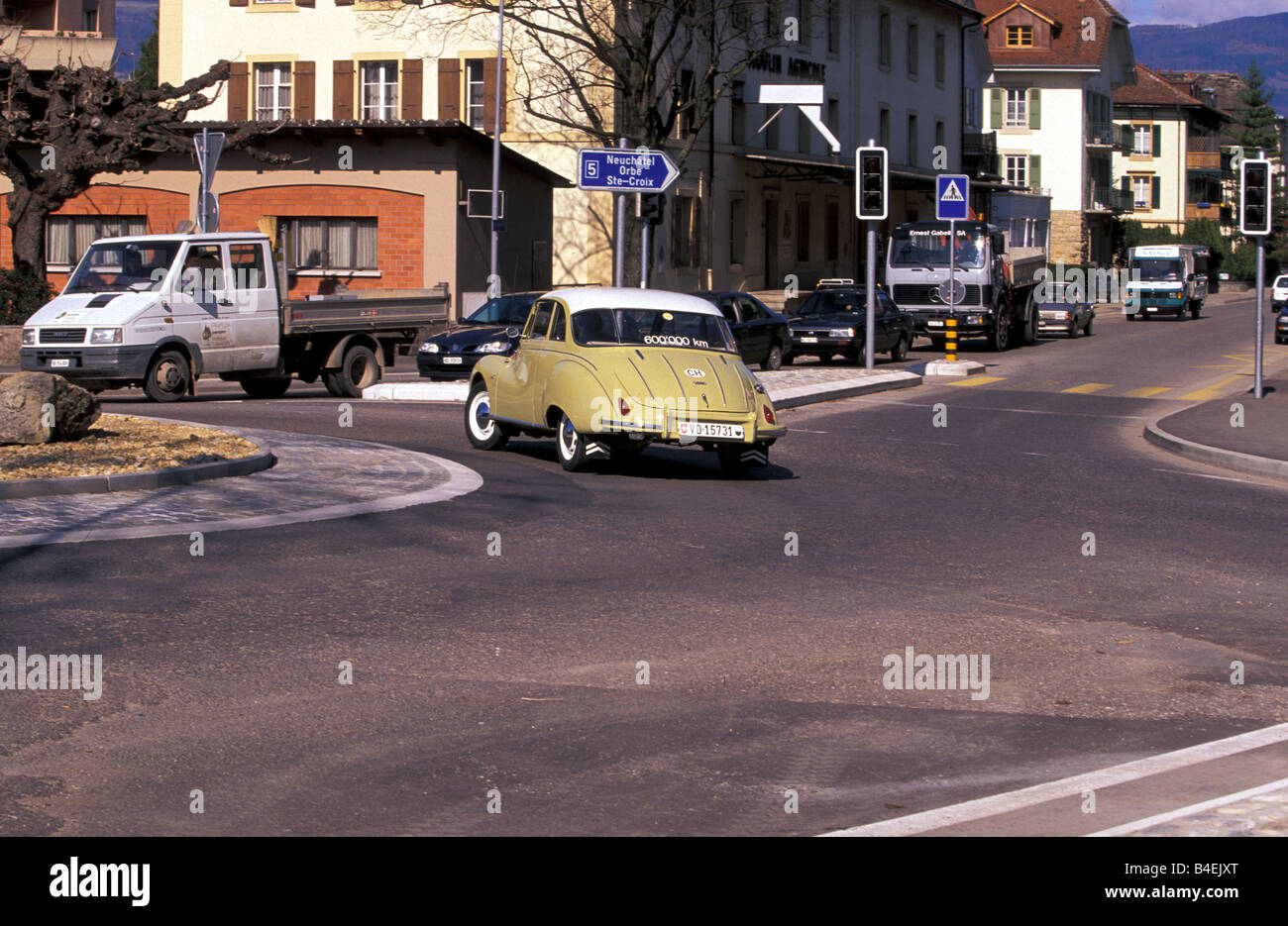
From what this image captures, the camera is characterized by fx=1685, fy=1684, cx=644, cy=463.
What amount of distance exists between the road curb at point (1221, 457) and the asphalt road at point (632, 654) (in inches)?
83.0

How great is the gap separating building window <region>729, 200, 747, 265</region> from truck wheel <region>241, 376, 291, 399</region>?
33.4 meters

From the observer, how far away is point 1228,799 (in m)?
5.87

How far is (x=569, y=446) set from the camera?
1536 cm

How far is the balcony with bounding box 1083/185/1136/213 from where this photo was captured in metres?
93.7

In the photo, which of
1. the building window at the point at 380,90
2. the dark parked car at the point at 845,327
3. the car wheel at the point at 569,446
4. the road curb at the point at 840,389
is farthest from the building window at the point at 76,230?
the car wheel at the point at 569,446

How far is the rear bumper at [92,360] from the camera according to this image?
20.7m

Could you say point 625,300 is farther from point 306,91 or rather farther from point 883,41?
point 883,41

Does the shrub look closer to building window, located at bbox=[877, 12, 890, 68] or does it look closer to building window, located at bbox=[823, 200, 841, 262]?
building window, located at bbox=[823, 200, 841, 262]

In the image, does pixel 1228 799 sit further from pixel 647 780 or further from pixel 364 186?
pixel 364 186

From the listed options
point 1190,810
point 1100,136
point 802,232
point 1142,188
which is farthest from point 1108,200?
point 1190,810

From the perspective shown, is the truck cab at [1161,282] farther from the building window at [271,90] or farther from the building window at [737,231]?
the building window at [271,90]

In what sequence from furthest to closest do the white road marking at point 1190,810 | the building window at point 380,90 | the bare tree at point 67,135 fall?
1. the building window at point 380,90
2. the bare tree at point 67,135
3. the white road marking at point 1190,810

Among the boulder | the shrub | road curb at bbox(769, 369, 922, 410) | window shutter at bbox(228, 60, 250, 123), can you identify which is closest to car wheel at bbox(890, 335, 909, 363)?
road curb at bbox(769, 369, 922, 410)
